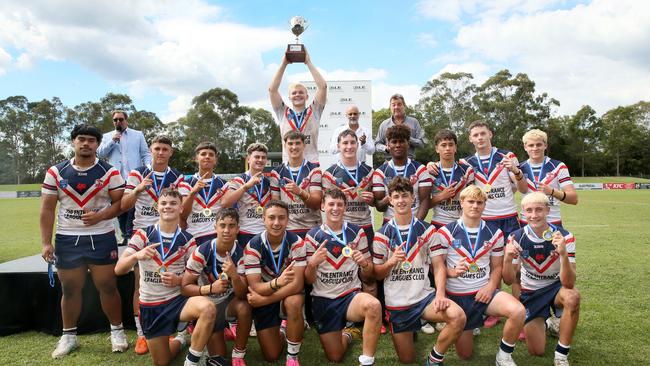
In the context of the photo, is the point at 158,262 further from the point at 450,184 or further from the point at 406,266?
the point at 450,184

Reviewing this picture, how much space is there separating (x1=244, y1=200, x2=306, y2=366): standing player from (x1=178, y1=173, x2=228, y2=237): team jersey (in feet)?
2.69

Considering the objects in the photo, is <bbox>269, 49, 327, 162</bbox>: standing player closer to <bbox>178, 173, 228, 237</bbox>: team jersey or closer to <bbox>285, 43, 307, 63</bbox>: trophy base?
<bbox>285, 43, 307, 63</bbox>: trophy base

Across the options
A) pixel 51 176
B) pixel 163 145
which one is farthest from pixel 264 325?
pixel 51 176

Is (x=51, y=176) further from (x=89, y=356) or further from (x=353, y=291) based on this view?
(x=353, y=291)

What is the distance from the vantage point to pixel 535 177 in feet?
14.7

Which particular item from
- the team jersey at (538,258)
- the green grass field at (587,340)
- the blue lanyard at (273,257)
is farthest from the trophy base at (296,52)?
the green grass field at (587,340)

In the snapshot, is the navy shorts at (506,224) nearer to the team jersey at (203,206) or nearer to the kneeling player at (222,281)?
the kneeling player at (222,281)

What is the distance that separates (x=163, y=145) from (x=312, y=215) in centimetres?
182

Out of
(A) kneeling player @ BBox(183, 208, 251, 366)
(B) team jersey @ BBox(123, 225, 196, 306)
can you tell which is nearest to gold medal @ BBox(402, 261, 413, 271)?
(A) kneeling player @ BBox(183, 208, 251, 366)

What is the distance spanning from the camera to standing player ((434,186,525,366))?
362 centimetres

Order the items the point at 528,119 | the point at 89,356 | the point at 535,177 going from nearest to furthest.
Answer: the point at 89,356 < the point at 535,177 < the point at 528,119

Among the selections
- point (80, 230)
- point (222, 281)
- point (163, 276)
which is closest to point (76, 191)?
point (80, 230)

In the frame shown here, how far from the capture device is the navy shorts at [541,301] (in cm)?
376

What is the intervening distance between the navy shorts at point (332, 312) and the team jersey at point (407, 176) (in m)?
1.08
